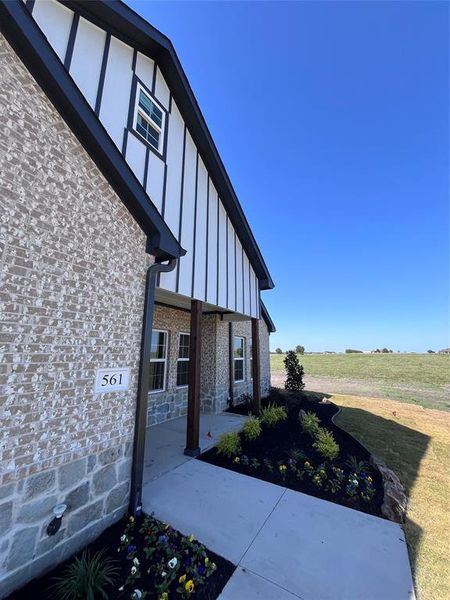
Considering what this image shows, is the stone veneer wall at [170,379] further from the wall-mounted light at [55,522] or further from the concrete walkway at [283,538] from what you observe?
the wall-mounted light at [55,522]

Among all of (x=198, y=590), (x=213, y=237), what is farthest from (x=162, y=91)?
(x=198, y=590)

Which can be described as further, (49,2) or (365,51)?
(365,51)

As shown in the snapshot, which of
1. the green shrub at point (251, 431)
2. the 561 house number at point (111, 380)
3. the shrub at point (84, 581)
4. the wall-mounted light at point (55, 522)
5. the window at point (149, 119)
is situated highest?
the window at point (149, 119)

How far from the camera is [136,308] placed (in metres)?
4.00

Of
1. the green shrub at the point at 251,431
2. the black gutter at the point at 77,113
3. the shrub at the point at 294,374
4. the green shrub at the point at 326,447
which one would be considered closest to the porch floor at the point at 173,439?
the green shrub at the point at 251,431

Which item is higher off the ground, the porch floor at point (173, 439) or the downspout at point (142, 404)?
the downspout at point (142, 404)

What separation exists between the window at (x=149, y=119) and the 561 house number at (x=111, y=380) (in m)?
4.50

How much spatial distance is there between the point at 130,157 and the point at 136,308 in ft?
9.14

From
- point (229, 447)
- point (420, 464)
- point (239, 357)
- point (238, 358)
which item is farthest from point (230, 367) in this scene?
point (420, 464)

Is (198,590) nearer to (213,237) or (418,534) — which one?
(418,534)

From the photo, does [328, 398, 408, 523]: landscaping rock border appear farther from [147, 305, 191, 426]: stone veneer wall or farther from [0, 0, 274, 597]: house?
[147, 305, 191, 426]: stone veneer wall

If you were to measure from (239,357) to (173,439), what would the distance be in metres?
5.44

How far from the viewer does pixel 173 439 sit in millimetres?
6652

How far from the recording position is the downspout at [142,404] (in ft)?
12.2
